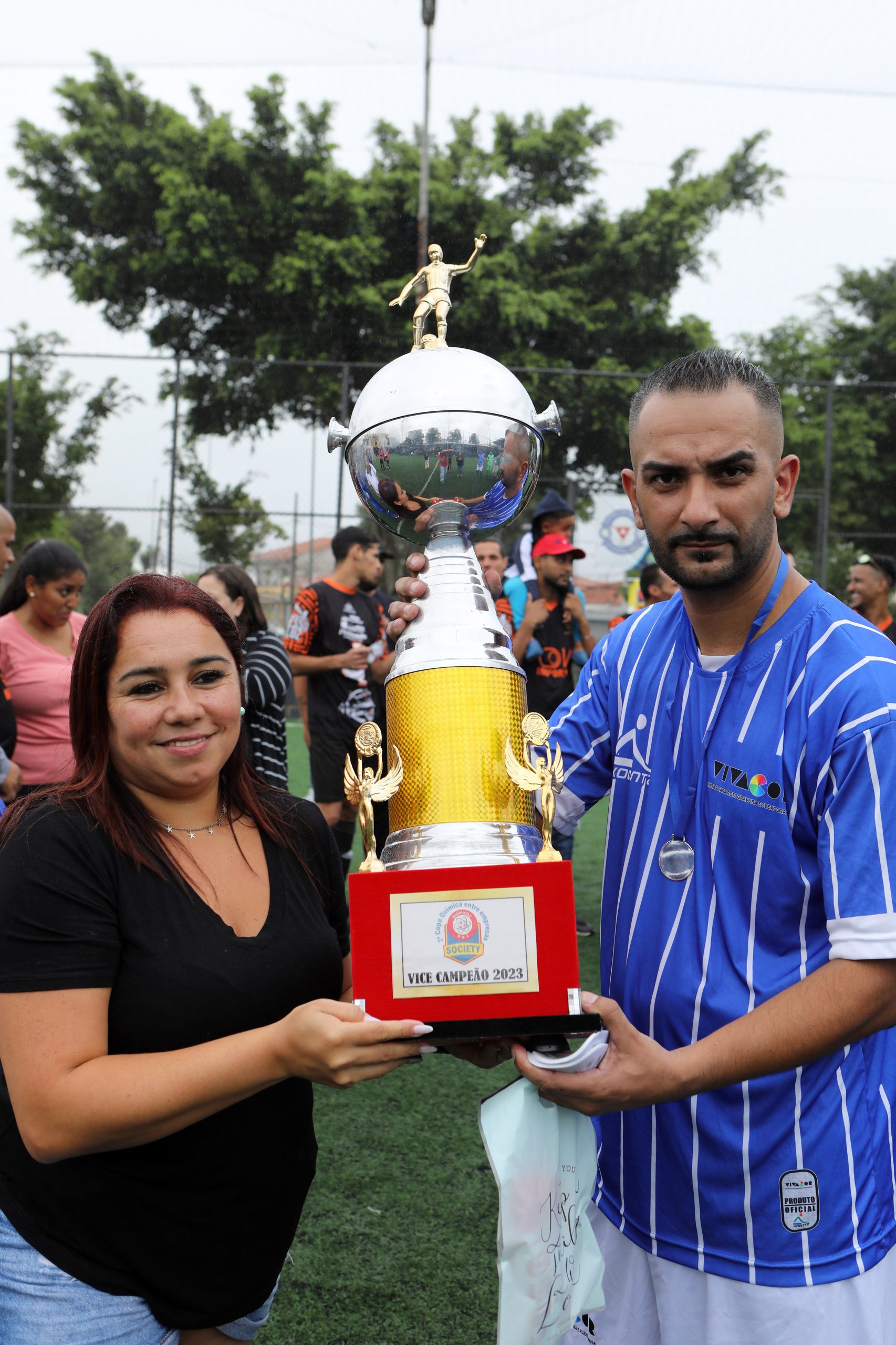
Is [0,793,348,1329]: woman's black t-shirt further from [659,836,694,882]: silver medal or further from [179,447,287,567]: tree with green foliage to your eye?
[179,447,287,567]: tree with green foliage

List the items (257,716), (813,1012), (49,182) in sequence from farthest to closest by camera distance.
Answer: (49,182), (257,716), (813,1012)

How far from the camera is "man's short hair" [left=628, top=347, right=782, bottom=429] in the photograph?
1492 millimetres

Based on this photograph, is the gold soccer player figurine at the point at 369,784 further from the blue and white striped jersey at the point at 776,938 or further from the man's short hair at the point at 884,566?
the man's short hair at the point at 884,566

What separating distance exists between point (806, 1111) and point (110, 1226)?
104 centimetres

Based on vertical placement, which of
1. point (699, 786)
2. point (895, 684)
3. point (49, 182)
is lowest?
point (699, 786)

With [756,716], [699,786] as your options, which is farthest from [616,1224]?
[756,716]

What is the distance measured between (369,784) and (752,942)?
61cm

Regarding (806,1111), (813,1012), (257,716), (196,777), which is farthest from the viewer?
(257,716)

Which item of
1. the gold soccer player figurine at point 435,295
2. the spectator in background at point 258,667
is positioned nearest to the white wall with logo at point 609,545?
the spectator in background at point 258,667

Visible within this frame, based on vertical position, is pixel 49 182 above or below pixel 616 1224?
above

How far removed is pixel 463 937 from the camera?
54.4 inches

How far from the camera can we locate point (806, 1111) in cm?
148

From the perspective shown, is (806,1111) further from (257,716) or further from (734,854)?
(257,716)

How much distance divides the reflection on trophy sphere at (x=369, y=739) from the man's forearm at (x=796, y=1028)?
1.98ft
